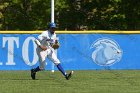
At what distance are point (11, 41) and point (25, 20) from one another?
1609 centimetres

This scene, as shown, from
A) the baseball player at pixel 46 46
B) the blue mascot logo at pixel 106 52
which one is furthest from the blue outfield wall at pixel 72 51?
the baseball player at pixel 46 46

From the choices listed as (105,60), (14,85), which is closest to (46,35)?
(14,85)

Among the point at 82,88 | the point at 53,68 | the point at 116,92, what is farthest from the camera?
the point at 53,68

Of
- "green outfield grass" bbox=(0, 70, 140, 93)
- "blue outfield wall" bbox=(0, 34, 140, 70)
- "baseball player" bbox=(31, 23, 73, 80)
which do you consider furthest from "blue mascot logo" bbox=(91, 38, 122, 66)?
"baseball player" bbox=(31, 23, 73, 80)

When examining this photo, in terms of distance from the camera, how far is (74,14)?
36.8 m

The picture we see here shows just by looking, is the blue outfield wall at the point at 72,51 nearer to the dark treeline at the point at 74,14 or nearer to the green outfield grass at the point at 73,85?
the green outfield grass at the point at 73,85

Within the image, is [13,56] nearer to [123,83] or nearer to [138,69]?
[138,69]

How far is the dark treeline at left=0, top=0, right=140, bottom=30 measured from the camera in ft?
115

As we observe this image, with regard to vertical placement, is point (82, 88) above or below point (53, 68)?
above

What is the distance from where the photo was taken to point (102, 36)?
22234 millimetres

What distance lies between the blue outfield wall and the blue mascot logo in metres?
0.04

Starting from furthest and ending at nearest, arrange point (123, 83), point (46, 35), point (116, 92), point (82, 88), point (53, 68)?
point (53, 68)
point (46, 35)
point (123, 83)
point (82, 88)
point (116, 92)

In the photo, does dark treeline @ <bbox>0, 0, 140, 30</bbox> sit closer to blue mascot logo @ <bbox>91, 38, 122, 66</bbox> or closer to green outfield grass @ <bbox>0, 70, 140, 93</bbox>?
blue mascot logo @ <bbox>91, 38, 122, 66</bbox>

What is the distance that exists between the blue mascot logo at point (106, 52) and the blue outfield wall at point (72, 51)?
0.04 meters
